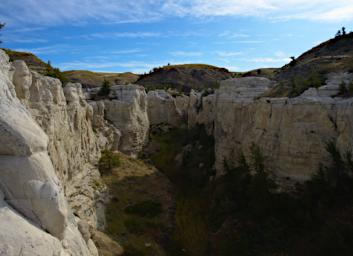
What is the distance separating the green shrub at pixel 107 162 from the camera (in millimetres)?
23145

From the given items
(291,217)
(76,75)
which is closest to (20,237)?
(291,217)

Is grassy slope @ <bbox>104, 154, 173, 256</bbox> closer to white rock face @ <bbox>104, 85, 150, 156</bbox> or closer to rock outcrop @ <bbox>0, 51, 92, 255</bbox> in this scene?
white rock face @ <bbox>104, 85, 150, 156</bbox>

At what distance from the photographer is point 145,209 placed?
2036 cm

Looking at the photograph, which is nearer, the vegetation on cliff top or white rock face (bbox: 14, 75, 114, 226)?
white rock face (bbox: 14, 75, 114, 226)

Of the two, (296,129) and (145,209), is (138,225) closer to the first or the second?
(145,209)

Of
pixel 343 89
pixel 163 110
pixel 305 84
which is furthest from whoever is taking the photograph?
pixel 163 110

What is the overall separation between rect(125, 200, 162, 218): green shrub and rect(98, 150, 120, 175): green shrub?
378 cm

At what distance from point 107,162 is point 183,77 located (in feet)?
157

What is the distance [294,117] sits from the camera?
1680 centimetres

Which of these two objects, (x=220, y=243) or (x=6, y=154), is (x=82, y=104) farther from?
(x=6, y=154)

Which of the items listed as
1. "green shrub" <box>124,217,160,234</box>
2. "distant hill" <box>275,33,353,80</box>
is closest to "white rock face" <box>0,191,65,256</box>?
"green shrub" <box>124,217,160,234</box>

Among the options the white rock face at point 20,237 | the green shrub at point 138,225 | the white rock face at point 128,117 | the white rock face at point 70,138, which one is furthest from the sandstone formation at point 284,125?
the white rock face at point 20,237

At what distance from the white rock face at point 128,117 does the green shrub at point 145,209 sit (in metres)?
8.36

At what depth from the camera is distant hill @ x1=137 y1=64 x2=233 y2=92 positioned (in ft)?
219
